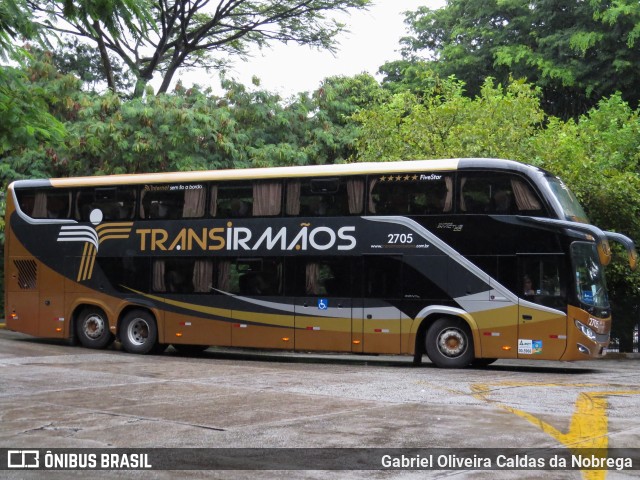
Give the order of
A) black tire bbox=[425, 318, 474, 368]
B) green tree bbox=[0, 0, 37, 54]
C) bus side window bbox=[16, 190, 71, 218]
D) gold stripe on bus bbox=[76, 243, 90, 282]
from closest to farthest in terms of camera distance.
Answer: green tree bbox=[0, 0, 37, 54] → black tire bbox=[425, 318, 474, 368] → gold stripe on bus bbox=[76, 243, 90, 282] → bus side window bbox=[16, 190, 71, 218]

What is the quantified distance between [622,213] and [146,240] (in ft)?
36.9

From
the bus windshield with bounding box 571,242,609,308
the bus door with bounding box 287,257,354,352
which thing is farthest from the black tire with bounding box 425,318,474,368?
the bus windshield with bounding box 571,242,609,308

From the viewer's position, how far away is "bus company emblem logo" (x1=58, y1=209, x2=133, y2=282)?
72.2 feet

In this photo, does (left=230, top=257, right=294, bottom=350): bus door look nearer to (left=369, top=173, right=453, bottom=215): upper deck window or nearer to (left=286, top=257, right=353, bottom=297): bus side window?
(left=286, top=257, right=353, bottom=297): bus side window

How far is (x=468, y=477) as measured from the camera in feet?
26.0

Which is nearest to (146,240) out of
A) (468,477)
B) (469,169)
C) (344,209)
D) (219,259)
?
(219,259)

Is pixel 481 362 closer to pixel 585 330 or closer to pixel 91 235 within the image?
pixel 585 330

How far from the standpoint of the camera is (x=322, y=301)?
19.9 metres

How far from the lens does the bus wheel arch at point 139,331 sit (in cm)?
2186

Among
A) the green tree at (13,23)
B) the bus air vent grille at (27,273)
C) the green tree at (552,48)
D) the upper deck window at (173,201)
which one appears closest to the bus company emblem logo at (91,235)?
the upper deck window at (173,201)

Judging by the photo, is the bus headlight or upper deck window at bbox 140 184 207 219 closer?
the bus headlight

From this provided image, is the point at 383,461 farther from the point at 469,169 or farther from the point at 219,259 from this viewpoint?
the point at 219,259

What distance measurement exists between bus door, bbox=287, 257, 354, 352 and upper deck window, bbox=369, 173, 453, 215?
53.3 inches

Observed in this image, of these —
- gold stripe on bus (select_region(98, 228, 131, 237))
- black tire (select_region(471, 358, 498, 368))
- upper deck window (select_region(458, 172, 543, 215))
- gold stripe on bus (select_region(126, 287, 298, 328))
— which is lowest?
black tire (select_region(471, 358, 498, 368))
